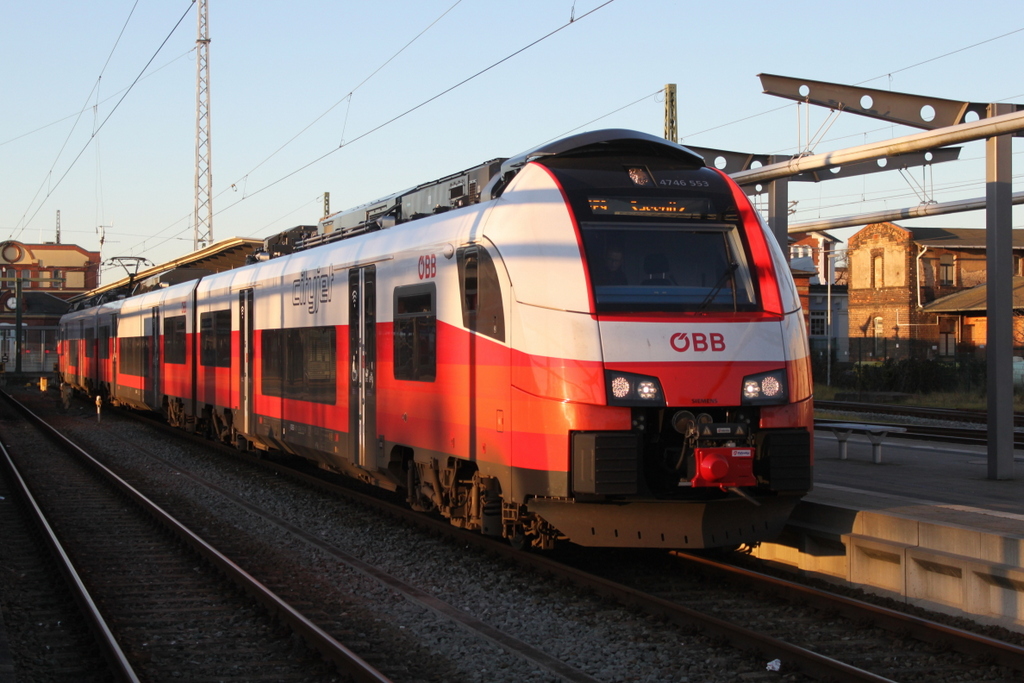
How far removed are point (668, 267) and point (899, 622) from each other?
10.1 ft

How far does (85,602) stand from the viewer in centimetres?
802

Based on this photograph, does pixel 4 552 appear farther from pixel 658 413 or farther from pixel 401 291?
pixel 658 413

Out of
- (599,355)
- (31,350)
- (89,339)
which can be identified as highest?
(89,339)

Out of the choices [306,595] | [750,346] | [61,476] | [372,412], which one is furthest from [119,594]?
[61,476]

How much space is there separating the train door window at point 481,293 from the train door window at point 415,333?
64 cm

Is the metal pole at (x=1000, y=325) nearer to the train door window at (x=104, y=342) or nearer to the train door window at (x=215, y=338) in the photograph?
the train door window at (x=215, y=338)

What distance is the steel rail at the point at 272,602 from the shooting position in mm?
6223

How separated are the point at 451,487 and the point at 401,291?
6.65ft

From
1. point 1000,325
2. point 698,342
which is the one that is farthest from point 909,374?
point 698,342

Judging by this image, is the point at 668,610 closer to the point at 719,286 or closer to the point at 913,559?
the point at 913,559

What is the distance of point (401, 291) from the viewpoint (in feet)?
33.8

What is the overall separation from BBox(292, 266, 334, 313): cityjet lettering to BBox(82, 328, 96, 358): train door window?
77.9 ft

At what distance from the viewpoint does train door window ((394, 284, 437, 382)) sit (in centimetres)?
959

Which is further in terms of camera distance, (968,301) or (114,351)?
(968,301)
